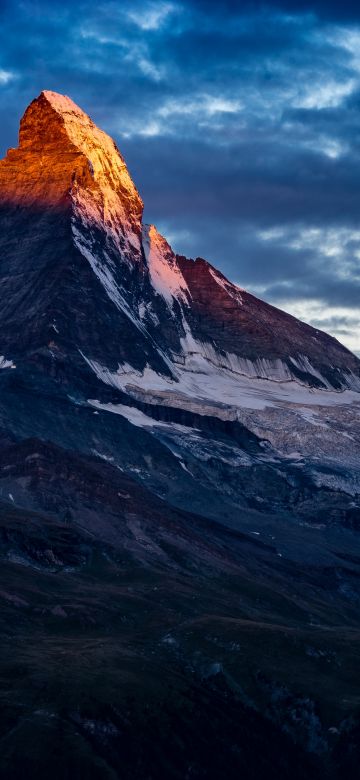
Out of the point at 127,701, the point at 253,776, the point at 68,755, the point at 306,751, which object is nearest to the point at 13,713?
the point at 68,755

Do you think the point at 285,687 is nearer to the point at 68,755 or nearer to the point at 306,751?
the point at 306,751

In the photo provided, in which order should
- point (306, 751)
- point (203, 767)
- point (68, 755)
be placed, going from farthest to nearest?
point (306, 751) → point (203, 767) → point (68, 755)

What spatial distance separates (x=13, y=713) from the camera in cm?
14525

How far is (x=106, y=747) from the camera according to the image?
148m

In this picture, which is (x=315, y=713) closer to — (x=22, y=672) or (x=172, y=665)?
(x=172, y=665)

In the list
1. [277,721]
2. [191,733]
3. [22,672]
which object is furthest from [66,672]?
[277,721]

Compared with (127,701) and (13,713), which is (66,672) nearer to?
(127,701)

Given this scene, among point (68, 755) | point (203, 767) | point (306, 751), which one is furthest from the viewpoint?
point (306, 751)

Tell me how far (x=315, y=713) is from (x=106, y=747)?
143 ft

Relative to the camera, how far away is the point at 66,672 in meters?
165

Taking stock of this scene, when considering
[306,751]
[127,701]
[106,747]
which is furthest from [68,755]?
[306,751]

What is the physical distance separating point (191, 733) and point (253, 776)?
8.73 m

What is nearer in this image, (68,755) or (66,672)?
(68,755)

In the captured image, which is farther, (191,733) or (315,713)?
(315,713)
